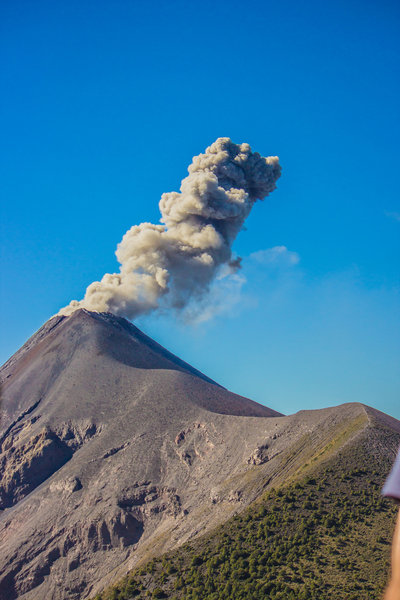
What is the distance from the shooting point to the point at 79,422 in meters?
84.4

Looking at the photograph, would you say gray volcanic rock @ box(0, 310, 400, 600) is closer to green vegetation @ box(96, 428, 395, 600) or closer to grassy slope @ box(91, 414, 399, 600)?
grassy slope @ box(91, 414, 399, 600)

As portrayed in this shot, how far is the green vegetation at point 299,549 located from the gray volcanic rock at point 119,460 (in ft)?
23.1

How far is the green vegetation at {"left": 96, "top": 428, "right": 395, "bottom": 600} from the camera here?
37.4 m

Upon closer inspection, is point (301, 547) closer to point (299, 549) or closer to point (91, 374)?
point (299, 549)

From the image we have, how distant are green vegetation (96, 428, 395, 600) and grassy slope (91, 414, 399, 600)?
0.07 meters

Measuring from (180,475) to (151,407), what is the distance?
16347 mm

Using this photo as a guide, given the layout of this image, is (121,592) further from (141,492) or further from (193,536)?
(141,492)

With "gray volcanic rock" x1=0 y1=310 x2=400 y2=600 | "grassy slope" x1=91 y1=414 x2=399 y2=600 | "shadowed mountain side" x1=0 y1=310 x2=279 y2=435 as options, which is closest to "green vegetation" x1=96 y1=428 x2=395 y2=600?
"grassy slope" x1=91 y1=414 x2=399 y2=600

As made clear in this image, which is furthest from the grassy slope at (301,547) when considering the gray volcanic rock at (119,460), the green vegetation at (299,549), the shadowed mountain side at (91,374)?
the shadowed mountain side at (91,374)

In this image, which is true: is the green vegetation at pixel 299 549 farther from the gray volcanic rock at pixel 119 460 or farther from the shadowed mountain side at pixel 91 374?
the shadowed mountain side at pixel 91 374

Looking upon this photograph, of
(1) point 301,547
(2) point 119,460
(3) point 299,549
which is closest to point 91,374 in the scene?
(2) point 119,460

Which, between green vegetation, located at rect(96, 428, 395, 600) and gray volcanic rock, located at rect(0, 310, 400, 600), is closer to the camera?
green vegetation, located at rect(96, 428, 395, 600)

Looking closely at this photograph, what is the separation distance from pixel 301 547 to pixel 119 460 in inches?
1468

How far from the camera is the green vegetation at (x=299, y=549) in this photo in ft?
123
